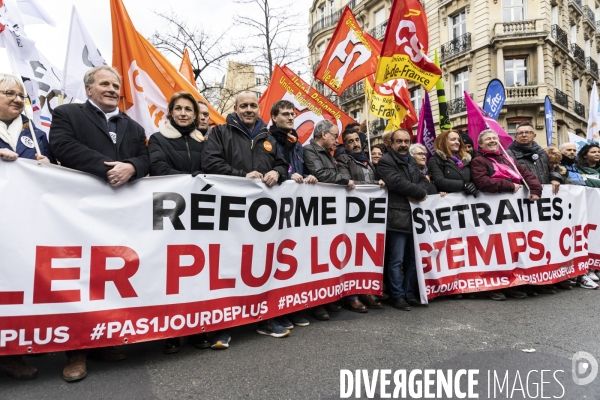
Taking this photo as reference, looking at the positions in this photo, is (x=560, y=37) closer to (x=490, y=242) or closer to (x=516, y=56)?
(x=516, y=56)

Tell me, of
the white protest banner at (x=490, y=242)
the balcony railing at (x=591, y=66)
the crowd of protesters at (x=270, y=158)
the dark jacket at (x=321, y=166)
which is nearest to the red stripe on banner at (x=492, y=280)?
the white protest banner at (x=490, y=242)

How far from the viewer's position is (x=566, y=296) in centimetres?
510

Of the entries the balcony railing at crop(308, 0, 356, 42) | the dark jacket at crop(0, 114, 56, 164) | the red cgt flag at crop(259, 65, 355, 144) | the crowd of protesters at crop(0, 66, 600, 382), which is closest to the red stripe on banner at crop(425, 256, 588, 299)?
the crowd of protesters at crop(0, 66, 600, 382)

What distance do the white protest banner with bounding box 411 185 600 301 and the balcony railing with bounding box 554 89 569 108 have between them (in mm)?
22105

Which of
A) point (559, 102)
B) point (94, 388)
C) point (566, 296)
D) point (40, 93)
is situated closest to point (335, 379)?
point (94, 388)

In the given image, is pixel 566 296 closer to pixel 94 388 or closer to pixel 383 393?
pixel 383 393

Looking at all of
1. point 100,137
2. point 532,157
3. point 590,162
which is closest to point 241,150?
point 100,137

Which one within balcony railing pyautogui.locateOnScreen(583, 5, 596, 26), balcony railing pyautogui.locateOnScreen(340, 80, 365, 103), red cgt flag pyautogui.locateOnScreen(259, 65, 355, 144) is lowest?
red cgt flag pyautogui.locateOnScreen(259, 65, 355, 144)

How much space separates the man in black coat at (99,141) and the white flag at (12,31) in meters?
1.11

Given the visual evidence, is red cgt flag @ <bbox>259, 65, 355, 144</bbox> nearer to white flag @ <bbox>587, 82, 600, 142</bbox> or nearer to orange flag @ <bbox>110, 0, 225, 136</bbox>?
orange flag @ <bbox>110, 0, 225, 136</bbox>

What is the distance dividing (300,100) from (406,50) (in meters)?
2.32

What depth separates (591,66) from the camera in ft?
97.2

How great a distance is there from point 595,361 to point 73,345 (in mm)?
3748

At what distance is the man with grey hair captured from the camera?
4277 millimetres
